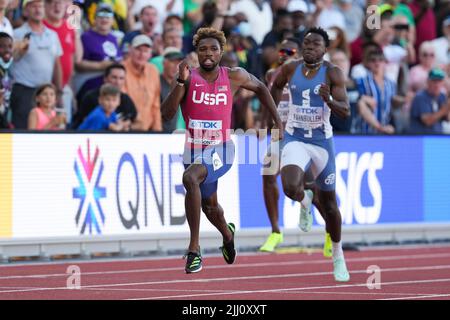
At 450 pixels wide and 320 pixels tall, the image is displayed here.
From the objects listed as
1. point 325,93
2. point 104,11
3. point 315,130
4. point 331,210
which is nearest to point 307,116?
point 315,130

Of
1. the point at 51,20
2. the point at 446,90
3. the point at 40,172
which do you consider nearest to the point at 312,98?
the point at 40,172

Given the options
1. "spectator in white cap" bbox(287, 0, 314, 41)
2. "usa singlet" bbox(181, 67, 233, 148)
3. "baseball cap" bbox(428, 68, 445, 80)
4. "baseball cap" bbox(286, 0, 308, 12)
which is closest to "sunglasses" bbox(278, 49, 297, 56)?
"spectator in white cap" bbox(287, 0, 314, 41)

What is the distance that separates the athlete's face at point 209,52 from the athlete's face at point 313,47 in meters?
1.23

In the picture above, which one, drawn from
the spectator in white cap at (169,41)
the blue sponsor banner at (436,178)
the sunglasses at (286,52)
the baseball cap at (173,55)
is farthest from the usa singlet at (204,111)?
the blue sponsor banner at (436,178)

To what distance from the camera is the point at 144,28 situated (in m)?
18.9

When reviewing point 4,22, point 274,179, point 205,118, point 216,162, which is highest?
point 4,22

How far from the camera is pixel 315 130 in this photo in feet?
45.3

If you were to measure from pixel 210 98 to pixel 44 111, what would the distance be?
4.53m

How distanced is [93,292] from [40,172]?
433 centimetres

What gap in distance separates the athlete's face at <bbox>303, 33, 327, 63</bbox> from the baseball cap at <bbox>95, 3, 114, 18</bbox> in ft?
17.2

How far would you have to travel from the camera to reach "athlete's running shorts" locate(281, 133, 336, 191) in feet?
44.2

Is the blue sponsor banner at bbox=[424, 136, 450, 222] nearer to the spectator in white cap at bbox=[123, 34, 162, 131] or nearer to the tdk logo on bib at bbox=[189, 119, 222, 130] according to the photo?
the spectator in white cap at bbox=[123, 34, 162, 131]

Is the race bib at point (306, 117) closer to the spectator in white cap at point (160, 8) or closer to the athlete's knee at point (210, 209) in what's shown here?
the athlete's knee at point (210, 209)

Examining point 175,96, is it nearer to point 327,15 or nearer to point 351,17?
point 327,15
